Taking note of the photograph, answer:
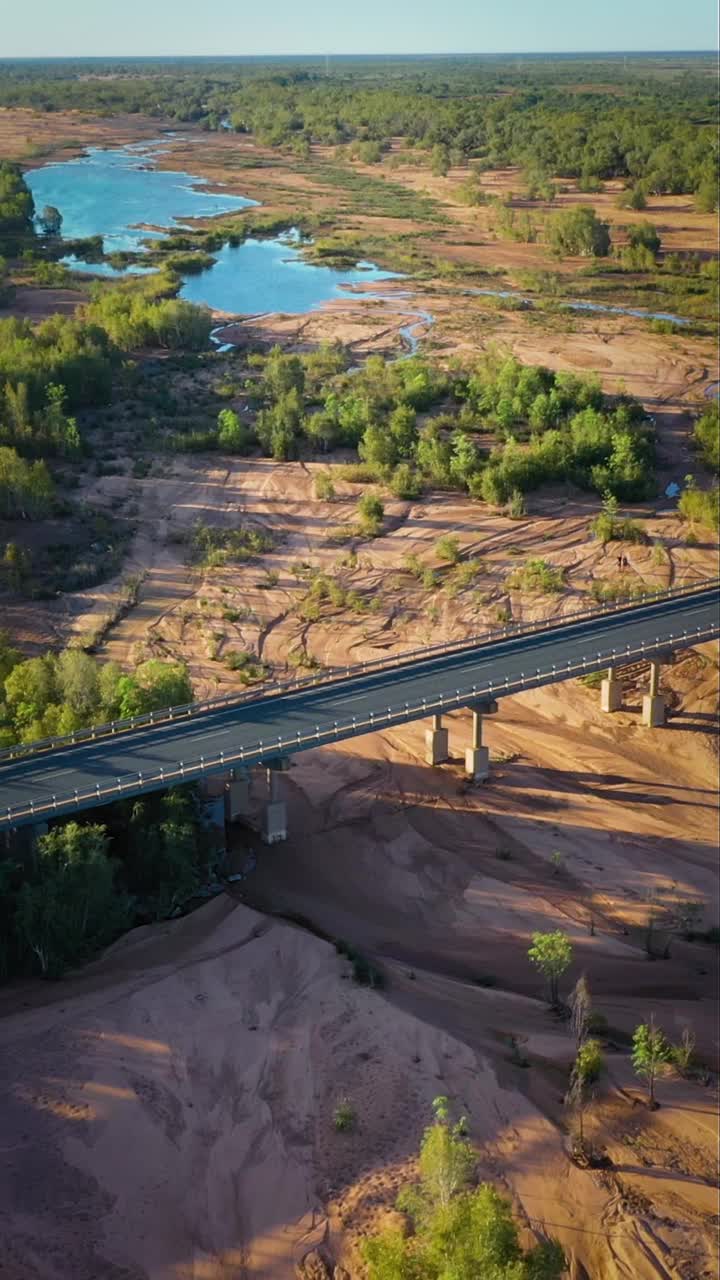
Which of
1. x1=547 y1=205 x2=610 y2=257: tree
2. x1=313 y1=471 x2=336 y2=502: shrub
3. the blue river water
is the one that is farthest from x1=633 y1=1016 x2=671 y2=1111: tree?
x1=547 y1=205 x2=610 y2=257: tree

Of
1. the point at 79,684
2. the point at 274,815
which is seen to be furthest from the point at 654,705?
the point at 79,684

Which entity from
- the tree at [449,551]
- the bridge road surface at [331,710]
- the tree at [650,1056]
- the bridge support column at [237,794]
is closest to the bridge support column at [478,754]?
the bridge road surface at [331,710]

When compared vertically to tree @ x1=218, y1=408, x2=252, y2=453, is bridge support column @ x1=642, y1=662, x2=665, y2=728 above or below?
below

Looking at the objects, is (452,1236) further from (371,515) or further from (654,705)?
(371,515)

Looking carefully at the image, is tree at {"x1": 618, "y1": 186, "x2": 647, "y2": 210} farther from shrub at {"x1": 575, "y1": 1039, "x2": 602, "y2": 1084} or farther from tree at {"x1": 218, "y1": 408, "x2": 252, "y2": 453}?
shrub at {"x1": 575, "y1": 1039, "x2": 602, "y2": 1084}

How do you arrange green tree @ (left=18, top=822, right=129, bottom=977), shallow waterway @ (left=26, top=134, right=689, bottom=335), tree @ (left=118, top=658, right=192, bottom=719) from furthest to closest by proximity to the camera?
shallow waterway @ (left=26, top=134, right=689, bottom=335) → tree @ (left=118, top=658, right=192, bottom=719) → green tree @ (left=18, top=822, right=129, bottom=977)

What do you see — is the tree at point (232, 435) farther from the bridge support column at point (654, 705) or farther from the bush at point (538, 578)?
the bridge support column at point (654, 705)
